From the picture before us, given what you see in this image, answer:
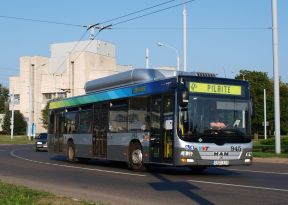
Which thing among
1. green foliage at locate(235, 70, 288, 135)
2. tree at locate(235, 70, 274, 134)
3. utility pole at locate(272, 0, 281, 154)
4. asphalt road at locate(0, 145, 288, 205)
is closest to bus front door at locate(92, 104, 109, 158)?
asphalt road at locate(0, 145, 288, 205)

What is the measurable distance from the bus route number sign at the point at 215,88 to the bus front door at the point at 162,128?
2.54 feet

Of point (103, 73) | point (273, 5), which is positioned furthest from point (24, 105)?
point (273, 5)

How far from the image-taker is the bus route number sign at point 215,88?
17.1 meters

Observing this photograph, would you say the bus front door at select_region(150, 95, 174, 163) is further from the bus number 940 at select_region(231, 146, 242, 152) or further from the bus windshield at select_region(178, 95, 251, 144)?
the bus number 940 at select_region(231, 146, 242, 152)

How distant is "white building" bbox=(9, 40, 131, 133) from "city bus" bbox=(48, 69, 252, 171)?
8105cm

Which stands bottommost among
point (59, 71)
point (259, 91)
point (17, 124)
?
point (17, 124)

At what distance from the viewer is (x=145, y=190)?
13.5 metres

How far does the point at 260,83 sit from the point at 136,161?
6886cm

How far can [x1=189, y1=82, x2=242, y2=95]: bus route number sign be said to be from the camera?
17.1m

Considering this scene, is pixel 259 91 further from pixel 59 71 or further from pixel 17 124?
pixel 17 124

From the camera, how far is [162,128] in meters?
17.5

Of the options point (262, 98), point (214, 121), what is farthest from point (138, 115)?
point (262, 98)

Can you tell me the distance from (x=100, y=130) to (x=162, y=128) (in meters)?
5.07

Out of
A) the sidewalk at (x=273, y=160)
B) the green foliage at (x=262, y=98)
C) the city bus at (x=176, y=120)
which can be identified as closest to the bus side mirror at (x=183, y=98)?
the city bus at (x=176, y=120)
